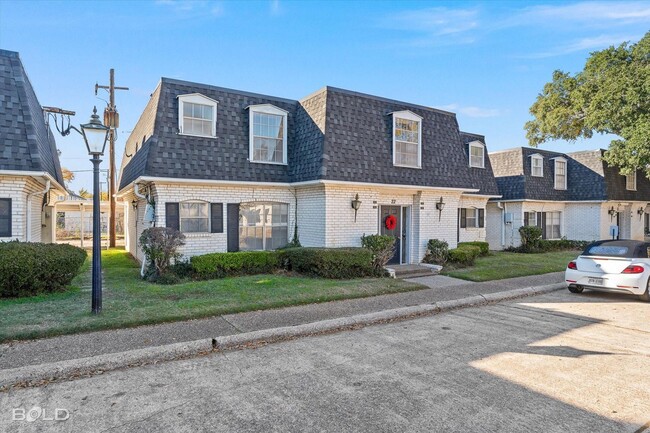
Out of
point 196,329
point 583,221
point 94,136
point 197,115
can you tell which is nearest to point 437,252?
point 197,115

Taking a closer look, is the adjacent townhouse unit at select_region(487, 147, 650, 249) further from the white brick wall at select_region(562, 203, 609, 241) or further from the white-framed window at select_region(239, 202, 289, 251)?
the white-framed window at select_region(239, 202, 289, 251)

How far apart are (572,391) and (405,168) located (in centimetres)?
986

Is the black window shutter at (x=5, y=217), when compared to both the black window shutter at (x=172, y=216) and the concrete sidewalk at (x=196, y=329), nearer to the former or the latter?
the black window shutter at (x=172, y=216)

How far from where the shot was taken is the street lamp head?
23.1ft

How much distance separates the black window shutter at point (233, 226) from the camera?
12.2 meters

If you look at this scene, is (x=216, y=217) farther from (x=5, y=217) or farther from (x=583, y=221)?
(x=583, y=221)

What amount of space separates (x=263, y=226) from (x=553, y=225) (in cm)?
1902

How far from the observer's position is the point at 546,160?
75.9 feet

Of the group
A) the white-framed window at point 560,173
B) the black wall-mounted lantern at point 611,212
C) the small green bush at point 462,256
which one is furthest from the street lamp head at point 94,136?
the black wall-mounted lantern at point 611,212

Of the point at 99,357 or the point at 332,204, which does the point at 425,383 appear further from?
the point at 332,204

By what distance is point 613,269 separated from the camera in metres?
9.55

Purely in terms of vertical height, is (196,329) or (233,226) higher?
(233,226)

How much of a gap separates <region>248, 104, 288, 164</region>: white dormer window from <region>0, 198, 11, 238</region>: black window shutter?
21.2 ft

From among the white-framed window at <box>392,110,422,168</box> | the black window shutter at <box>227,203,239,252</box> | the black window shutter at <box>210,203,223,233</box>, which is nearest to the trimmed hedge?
the black window shutter at <box>210,203,223,233</box>
